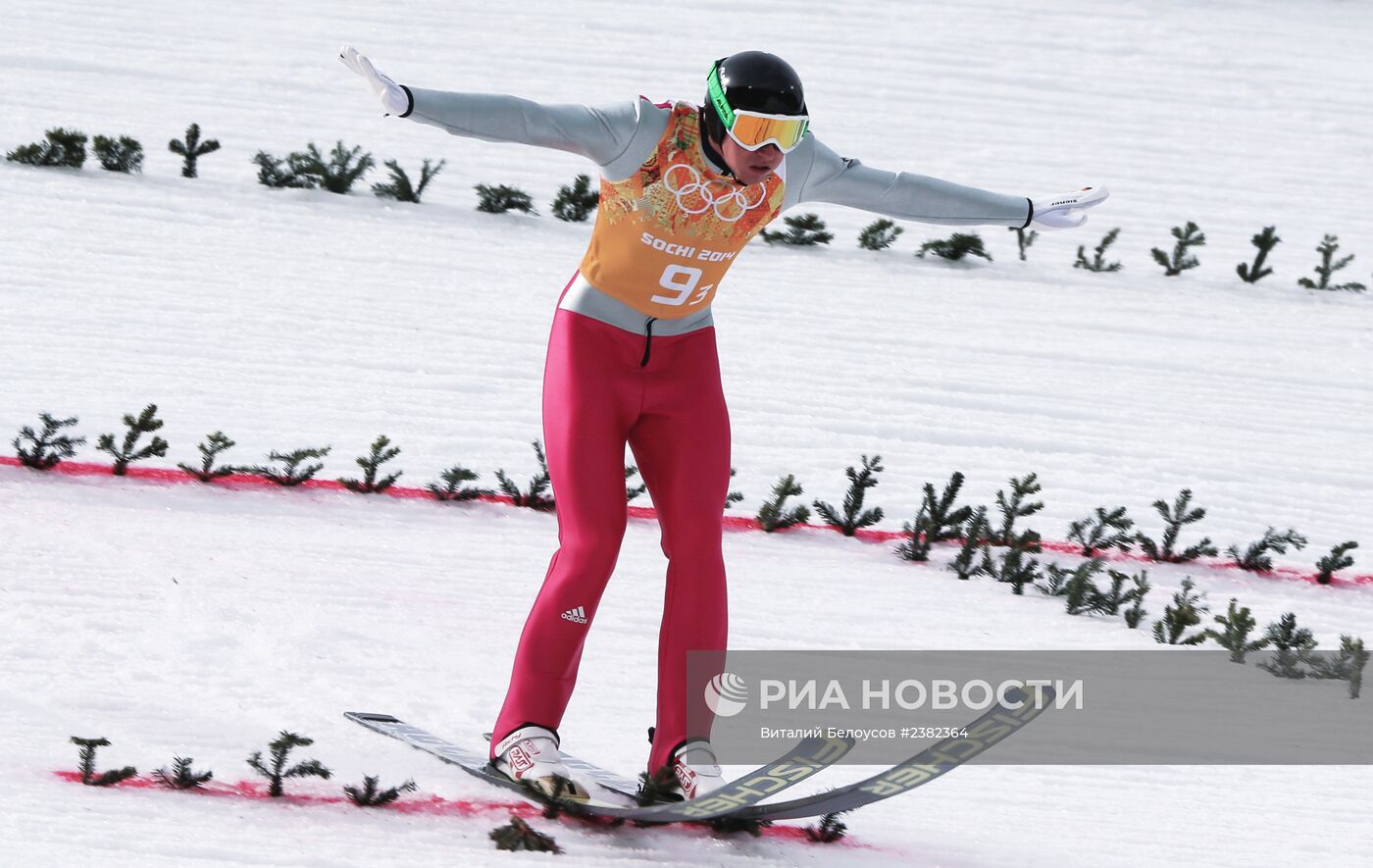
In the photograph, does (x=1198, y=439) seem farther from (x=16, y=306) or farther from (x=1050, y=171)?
(x=16, y=306)

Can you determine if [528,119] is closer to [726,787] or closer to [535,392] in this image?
[726,787]

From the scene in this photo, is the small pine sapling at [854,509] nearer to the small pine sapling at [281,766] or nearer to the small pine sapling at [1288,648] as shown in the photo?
the small pine sapling at [1288,648]

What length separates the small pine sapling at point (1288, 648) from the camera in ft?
19.0

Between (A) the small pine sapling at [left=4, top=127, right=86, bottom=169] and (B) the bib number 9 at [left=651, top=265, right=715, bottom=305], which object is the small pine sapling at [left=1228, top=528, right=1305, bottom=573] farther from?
(A) the small pine sapling at [left=4, top=127, right=86, bottom=169]

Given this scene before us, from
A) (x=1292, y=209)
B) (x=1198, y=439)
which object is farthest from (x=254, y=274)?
(x=1292, y=209)

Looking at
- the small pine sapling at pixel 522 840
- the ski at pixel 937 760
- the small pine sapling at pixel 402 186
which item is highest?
the small pine sapling at pixel 402 186

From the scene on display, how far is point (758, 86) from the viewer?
3906mm

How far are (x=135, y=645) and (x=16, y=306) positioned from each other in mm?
4080

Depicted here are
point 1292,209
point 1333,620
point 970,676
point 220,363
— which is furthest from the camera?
point 1292,209

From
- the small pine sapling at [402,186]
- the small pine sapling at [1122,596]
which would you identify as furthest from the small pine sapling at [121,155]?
the small pine sapling at [1122,596]

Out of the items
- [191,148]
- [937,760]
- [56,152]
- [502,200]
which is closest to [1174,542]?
[937,760]

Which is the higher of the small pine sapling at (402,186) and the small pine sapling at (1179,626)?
the small pine sapling at (402,186)

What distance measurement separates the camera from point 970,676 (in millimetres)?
5520

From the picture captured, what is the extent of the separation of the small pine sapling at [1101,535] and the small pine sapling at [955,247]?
14.6ft
